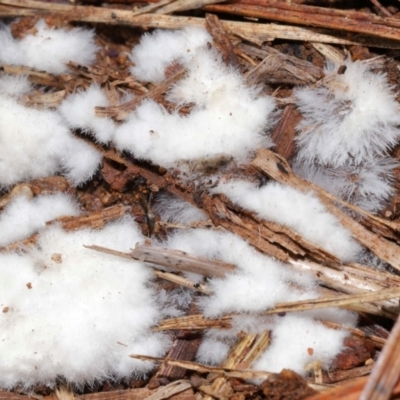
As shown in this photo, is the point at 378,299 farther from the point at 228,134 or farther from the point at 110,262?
the point at 110,262

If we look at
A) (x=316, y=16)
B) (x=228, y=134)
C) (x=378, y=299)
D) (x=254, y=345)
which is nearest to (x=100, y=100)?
(x=228, y=134)

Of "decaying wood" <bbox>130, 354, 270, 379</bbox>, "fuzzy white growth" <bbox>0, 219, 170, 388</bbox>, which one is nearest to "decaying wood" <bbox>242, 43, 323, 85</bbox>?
"fuzzy white growth" <bbox>0, 219, 170, 388</bbox>

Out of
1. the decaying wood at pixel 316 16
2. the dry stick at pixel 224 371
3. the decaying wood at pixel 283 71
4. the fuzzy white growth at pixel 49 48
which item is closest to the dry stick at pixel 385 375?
the dry stick at pixel 224 371

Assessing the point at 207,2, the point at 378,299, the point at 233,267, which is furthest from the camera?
the point at 207,2

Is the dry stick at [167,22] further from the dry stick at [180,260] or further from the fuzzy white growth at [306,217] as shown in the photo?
the dry stick at [180,260]

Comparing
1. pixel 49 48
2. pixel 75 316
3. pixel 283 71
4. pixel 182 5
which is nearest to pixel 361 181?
pixel 283 71

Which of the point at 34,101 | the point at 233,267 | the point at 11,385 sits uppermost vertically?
the point at 34,101
